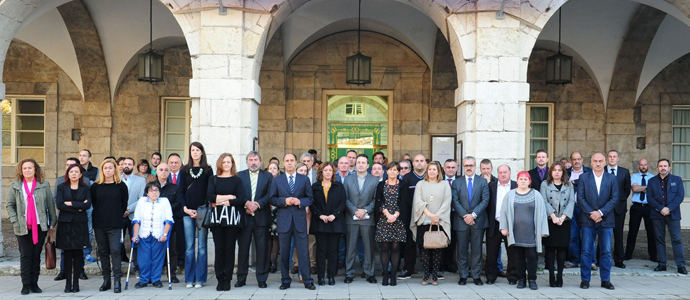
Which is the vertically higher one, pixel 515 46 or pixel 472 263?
pixel 515 46

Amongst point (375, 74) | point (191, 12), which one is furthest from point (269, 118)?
point (191, 12)

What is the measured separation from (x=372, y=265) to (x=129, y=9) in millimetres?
7236

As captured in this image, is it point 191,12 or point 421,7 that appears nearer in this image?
point 191,12

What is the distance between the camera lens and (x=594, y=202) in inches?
281

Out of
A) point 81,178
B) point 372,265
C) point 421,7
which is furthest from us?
point 421,7

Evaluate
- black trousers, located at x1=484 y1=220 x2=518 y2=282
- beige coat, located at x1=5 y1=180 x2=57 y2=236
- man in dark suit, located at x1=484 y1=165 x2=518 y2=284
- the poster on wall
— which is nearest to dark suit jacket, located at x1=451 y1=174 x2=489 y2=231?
man in dark suit, located at x1=484 y1=165 x2=518 y2=284

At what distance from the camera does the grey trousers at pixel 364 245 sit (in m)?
7.20

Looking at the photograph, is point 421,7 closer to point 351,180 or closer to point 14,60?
point 351,180

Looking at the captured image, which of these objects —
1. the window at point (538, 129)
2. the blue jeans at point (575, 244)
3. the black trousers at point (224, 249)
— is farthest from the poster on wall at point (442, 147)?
the black trousers at point (224, 249)

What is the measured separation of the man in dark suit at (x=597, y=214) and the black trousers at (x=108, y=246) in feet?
17.3

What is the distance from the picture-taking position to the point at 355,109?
1363 centimetres

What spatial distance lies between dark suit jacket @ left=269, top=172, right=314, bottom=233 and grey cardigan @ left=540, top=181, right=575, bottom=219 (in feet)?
9.06

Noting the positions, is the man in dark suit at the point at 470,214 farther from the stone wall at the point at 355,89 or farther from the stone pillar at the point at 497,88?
the stone wall at the point at 355,89

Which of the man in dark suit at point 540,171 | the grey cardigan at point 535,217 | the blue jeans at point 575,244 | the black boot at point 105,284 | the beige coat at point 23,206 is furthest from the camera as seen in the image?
the blue jeans at point 575,244
